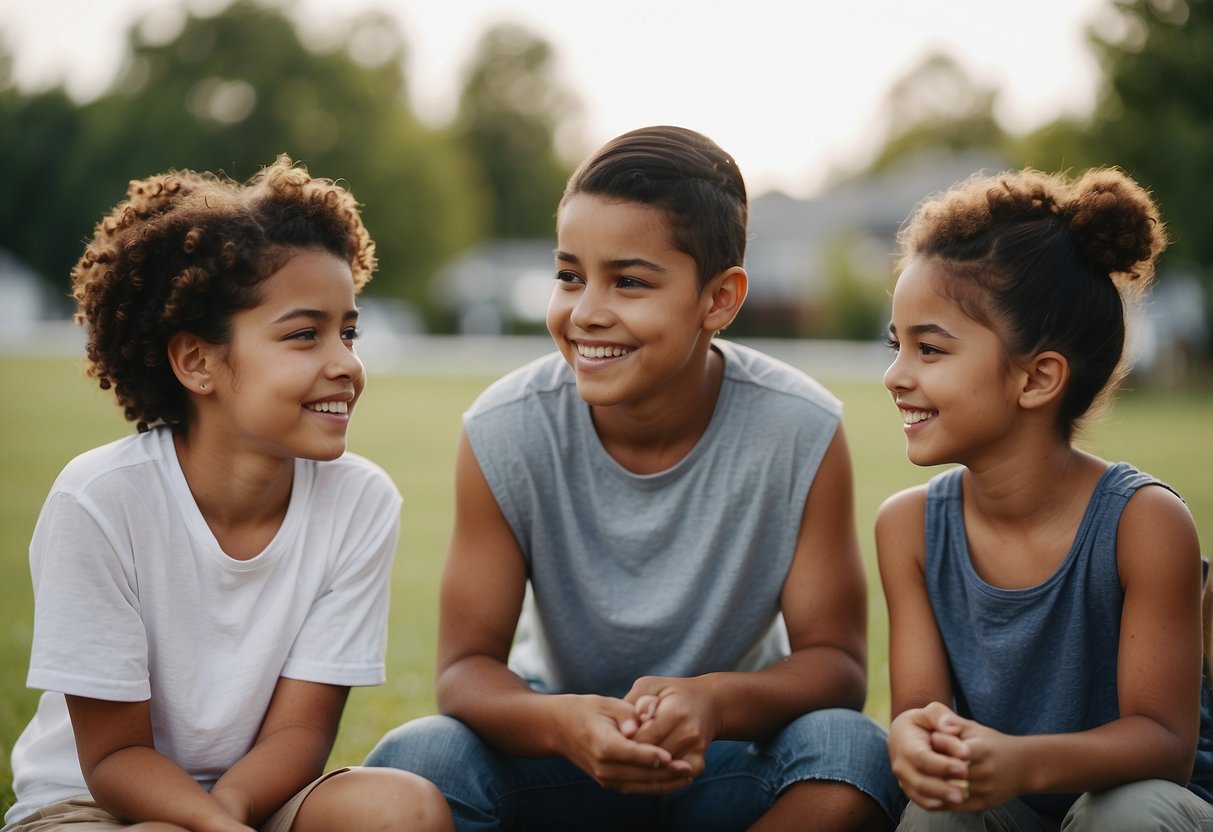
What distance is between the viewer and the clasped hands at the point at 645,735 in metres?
2.59

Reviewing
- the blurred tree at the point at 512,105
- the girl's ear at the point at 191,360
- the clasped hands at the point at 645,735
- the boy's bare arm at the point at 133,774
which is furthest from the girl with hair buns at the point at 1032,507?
the blurred tree at the point at 512,105

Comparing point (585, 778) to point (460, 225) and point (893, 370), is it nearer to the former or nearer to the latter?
point (893, 370)

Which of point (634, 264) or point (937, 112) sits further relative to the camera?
point (937, 112)

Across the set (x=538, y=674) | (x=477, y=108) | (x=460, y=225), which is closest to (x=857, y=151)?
(x=477, y=108)

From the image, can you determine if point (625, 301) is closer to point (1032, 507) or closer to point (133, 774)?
point (1032, 507)

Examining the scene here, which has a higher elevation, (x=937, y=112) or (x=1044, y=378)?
(x=937, y=112)

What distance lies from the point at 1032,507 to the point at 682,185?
1.14 meters

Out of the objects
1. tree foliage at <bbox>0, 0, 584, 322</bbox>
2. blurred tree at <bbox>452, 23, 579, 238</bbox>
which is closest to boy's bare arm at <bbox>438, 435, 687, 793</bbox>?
tree foliage at <bbox>0, 0, 584, 322</bbox>

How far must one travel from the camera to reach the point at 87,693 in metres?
2.60

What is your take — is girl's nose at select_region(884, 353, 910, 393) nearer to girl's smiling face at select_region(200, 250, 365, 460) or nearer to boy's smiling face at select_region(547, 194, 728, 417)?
boy's smiling face at select_region(547, 194, 728, 417)

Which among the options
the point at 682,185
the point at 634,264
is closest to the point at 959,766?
the point at 634,264

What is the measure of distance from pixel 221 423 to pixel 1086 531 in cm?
202

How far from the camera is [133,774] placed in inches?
102

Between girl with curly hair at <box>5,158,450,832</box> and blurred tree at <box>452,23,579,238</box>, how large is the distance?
64.2 meters
